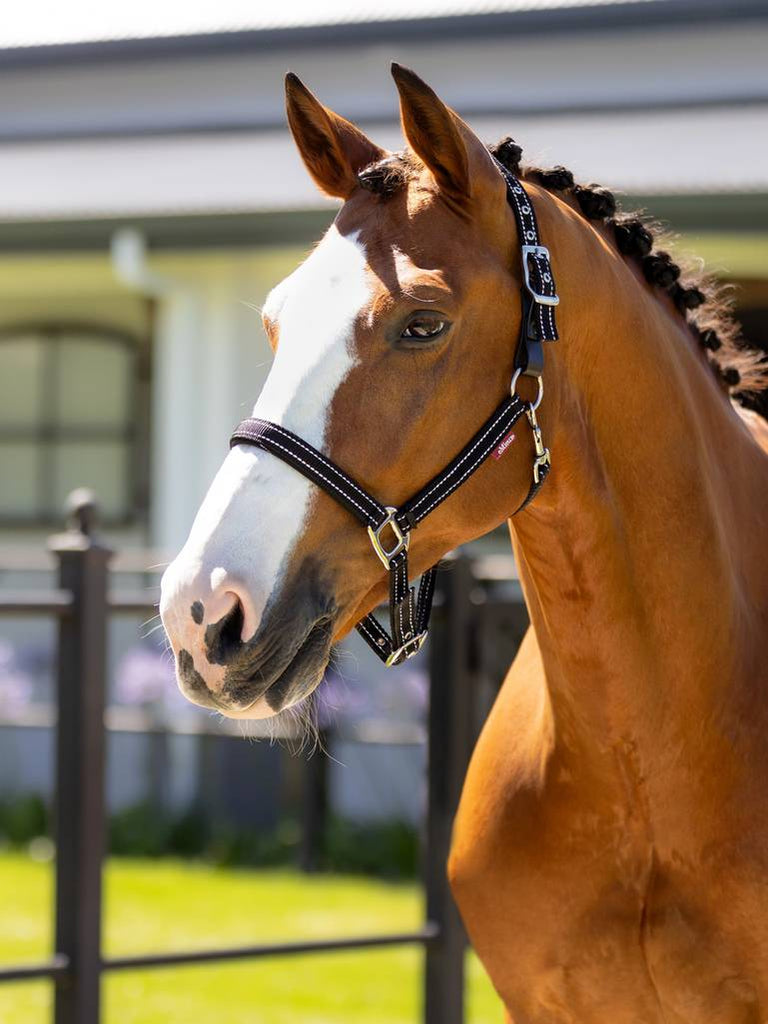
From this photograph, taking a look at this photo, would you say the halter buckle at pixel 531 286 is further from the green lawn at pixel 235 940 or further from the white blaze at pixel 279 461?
the green lawn at pixel 235 940

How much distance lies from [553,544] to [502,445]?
0.84 feet

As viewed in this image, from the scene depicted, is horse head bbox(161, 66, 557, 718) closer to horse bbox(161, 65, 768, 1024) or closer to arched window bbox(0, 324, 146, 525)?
horse bbox(161, 65, 768, 1024)

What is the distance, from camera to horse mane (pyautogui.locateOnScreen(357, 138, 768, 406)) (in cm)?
227

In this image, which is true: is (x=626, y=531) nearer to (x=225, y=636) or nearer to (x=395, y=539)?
(x=395, y=539)

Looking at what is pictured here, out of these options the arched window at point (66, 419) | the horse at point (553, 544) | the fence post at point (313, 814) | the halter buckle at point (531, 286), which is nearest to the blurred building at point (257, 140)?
the arched window at point (66, 419)

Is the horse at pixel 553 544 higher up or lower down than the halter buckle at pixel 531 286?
lower down

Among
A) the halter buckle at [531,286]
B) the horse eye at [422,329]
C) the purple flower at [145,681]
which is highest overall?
the halter buckle at [531,286]

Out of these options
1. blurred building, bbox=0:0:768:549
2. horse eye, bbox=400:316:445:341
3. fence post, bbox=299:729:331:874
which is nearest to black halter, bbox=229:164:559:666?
horse eye, bbox=400:316:445:341

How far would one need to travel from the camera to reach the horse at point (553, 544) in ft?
6.75

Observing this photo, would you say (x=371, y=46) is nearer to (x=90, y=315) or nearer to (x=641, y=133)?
(x=641, y=133)

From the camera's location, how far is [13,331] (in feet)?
33.8

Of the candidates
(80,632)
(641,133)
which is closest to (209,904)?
(80,632)

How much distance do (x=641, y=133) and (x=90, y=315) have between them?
14.1ft

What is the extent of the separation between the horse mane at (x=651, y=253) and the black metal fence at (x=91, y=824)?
4.46 ft
